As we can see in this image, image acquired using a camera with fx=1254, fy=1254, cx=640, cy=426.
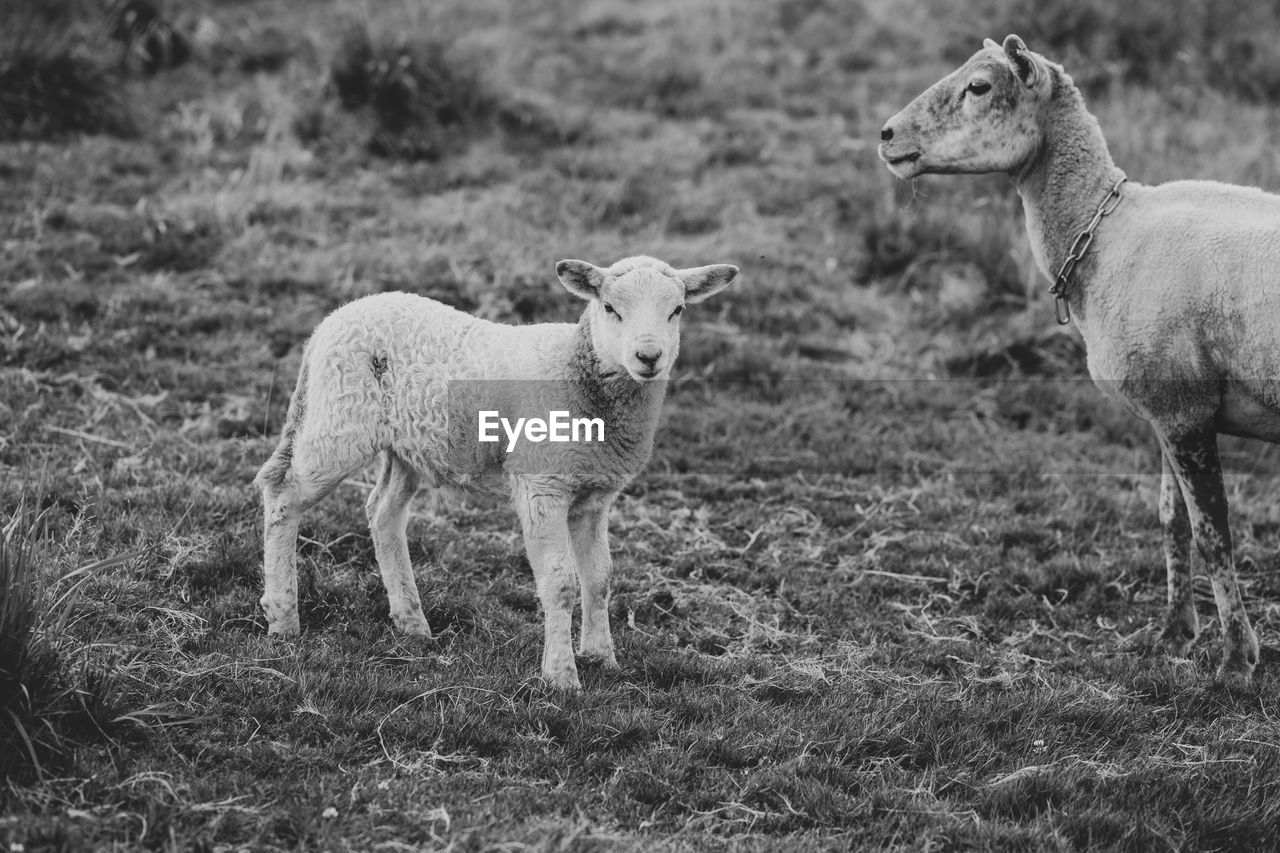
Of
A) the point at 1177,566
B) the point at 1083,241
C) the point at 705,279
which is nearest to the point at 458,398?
the point at 705,279

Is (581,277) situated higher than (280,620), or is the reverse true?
(581,277)

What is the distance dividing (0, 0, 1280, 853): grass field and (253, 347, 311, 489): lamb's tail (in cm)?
63

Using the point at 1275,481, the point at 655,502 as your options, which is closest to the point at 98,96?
the point at 655,502

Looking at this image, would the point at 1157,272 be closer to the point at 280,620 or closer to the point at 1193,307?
the point at 1193,307

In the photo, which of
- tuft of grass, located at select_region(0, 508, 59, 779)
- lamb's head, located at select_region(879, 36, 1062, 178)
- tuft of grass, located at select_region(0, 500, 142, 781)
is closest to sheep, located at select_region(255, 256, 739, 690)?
tuft of grass, located at select_region(0, 500, 142, 781)

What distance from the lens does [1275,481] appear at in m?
8.70

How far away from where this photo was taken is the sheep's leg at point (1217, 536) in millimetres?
6270

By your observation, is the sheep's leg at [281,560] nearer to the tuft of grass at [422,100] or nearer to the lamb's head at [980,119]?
the lamb's head at [980,119]

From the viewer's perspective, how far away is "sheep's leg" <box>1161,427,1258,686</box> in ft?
20.6

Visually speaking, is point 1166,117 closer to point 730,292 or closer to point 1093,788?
point 730,292

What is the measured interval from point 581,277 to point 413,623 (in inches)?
75.9

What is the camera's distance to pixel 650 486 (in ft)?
26.8

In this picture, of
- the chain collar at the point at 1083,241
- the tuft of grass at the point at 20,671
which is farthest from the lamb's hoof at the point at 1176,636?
the tuft of grass at the point at 20,671

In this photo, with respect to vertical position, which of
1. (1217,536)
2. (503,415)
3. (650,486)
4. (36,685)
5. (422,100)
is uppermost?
(422,100)
